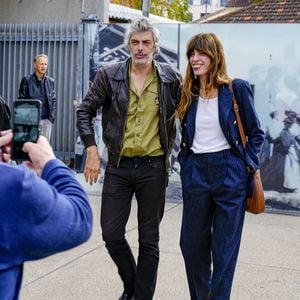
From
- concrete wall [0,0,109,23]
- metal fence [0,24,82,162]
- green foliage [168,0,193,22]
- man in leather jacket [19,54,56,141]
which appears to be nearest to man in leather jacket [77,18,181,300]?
man in leather jacket [19,54,56,141]

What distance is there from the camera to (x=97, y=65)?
7.96 meters

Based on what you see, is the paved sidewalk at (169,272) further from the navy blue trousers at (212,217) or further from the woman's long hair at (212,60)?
the woman's long hair at (212,60)

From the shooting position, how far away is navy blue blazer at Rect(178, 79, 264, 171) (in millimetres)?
3777

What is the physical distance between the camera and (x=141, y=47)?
13.5ft

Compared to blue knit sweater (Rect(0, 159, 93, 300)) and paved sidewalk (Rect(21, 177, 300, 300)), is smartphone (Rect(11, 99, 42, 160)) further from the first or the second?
paved sidewalk (Rect(21, 177, 300, 300))

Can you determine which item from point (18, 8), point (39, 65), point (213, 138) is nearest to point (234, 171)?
point (213, 138)

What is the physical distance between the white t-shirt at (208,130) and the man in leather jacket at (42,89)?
575cm

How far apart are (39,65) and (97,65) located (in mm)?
1774

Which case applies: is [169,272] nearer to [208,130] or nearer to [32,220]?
[208,130]

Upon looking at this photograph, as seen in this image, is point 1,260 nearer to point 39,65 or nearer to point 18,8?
point 39,65

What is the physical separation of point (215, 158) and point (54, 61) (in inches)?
265

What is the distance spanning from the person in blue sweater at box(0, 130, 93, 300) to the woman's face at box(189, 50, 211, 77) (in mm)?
2063

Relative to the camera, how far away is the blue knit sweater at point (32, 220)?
169cm

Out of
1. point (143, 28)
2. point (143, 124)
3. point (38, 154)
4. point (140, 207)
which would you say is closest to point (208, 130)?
point (143, 124)
